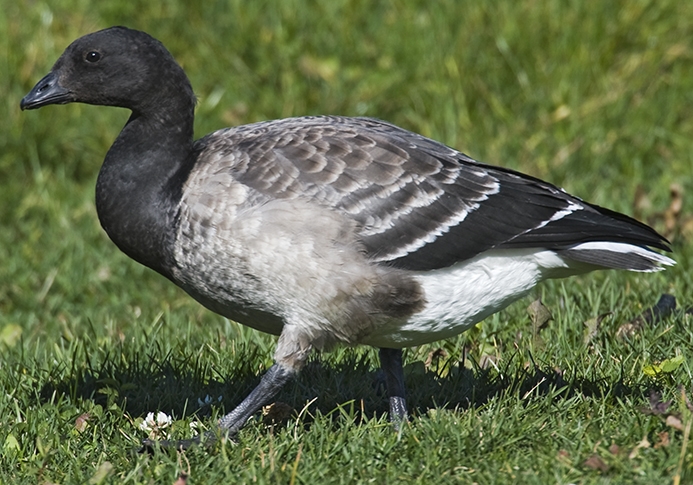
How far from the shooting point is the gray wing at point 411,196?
4.94 metres

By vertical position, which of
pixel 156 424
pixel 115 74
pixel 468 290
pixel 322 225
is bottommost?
pixel 156 424

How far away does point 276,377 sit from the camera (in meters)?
4.99

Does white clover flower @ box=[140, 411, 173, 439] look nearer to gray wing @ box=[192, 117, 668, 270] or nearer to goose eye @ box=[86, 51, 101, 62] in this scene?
gray wing @ box=[192, 117, 668, 270]

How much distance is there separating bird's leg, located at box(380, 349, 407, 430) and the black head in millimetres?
1761

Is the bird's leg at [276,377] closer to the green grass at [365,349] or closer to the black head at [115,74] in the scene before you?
the green grass at [365,349]

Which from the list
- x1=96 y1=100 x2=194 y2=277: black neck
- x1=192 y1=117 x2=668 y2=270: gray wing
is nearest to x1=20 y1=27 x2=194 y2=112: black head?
x1=96 y1=100 x2=194 y2=277: black neck

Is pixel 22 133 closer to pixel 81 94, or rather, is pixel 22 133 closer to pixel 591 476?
pixel 81 94

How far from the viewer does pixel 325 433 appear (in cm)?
479

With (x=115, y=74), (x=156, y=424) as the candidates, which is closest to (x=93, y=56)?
(x=115, y=74)

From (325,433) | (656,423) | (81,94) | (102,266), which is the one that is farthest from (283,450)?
(102,266)

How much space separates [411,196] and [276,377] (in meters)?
1.12

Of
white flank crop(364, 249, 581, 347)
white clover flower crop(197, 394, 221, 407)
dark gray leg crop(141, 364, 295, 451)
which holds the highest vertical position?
white flank crop(364, 249, 581, 347)

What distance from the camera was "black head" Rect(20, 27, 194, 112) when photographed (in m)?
5.30

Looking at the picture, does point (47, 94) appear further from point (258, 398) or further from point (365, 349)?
point (365, 349)
